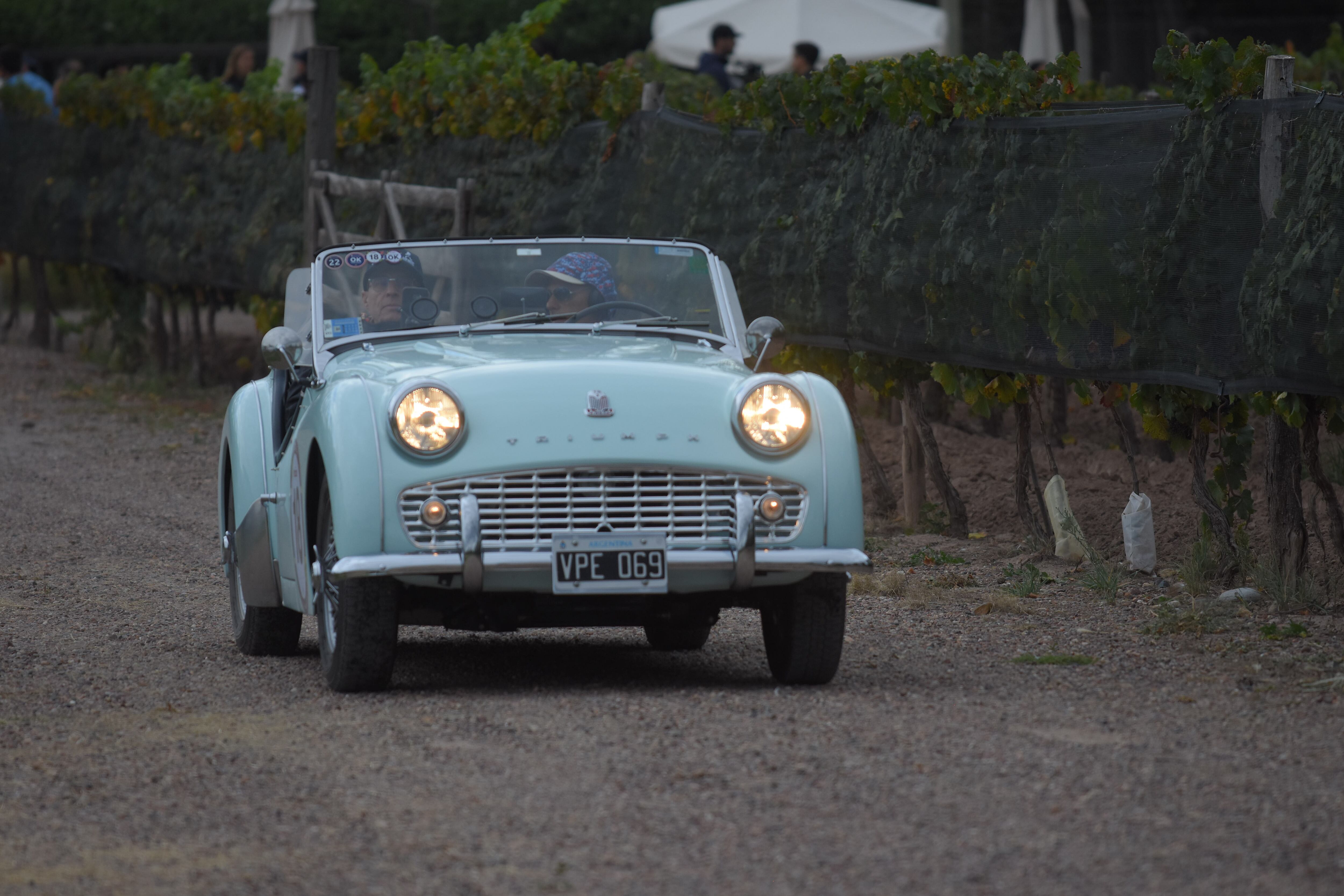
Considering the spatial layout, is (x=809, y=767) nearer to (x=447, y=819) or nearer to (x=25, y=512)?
(x=447, y=819)

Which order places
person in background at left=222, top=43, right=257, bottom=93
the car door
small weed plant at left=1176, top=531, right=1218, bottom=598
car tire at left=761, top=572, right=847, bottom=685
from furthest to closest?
person in background at left=222, top=43, right=257, bottom=93
small weed plant at left=1176, top=531, right=1218, bottom=598
the car door
car tire at left=761, top=572, right=847, bottom=685

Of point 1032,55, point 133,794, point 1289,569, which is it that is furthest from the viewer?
point 1032,55

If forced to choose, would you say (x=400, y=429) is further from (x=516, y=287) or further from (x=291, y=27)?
(x=291, y=27)

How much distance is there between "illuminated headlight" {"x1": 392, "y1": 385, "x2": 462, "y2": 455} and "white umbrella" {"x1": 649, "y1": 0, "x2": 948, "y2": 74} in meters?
17.3

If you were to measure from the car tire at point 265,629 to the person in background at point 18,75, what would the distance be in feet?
48.3

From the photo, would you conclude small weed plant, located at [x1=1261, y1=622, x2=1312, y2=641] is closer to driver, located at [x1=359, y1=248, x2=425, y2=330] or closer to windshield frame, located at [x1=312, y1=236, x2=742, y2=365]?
windshield frame, located at [x1=312, y1=236, x2=742, y2=365]

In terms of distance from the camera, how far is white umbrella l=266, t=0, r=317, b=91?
2353 cm

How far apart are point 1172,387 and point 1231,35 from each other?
25.0 meters

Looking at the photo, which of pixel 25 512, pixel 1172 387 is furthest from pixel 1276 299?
pixel 25 512

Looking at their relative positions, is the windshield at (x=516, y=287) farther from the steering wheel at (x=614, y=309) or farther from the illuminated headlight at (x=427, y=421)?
the illuminated headlight at (x=427, y=421)

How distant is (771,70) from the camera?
78.2 ft

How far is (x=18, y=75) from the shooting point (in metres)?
21.8

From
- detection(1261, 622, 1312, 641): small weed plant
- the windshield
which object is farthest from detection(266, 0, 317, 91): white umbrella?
detection(1261, 622, 1312, 641): small weed plant

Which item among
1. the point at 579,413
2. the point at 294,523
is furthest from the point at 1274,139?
the point at 294,523
